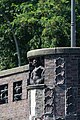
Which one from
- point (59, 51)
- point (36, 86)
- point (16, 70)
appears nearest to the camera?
point (59, 51)

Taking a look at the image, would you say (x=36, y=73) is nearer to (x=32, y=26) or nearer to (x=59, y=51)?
(x=59, y=51)

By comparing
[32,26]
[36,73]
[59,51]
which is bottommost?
[36,73]

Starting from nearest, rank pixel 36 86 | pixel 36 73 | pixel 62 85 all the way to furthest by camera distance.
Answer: pixel 62 85 → pixel 36 86 → pixel 36 73

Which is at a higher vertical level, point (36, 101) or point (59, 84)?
point (59, 84)

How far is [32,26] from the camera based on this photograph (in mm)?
30297

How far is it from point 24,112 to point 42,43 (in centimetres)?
→ 897

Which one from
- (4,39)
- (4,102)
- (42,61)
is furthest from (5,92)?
(4,39)

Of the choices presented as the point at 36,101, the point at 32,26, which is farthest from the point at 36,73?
the point at 32,26

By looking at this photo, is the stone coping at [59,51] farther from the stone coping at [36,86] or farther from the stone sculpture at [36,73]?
the stone coping at [36,86]

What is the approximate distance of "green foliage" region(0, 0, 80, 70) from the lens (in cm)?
2883

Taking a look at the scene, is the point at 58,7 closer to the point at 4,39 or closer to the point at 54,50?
the point at 4,39

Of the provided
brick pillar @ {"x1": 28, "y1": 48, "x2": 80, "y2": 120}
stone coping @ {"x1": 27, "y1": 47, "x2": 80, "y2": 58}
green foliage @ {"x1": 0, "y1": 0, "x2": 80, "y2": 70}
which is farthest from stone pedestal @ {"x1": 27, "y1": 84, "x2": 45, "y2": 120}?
green foliage @ {"x1": 0, "y1": 0, "x2": 80, "y2": 70}

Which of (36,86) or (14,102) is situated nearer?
(36,86)

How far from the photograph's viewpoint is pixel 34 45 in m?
29.9
